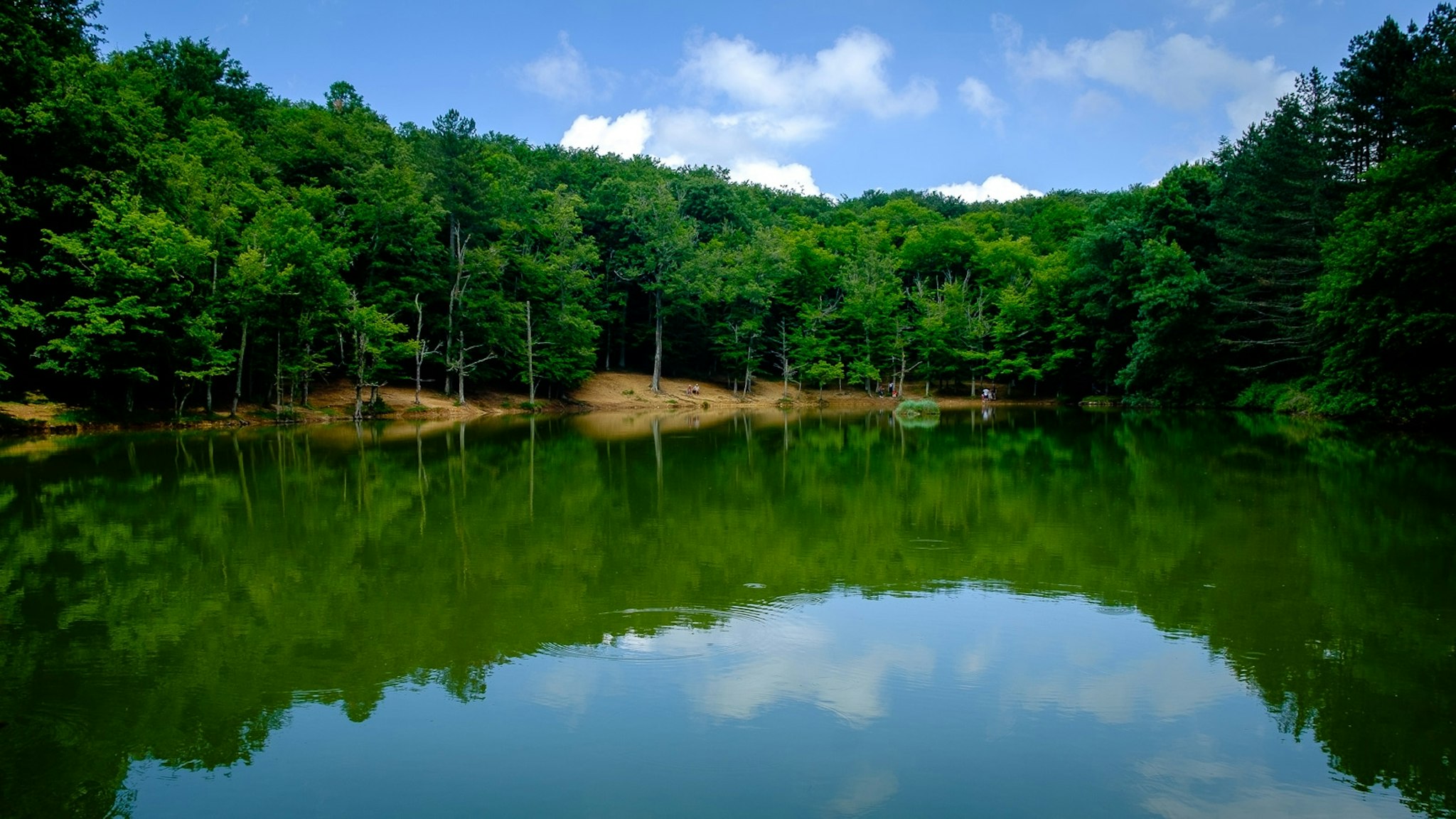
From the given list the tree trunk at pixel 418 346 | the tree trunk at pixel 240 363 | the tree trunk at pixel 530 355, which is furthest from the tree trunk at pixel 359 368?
the tree trunk at pixel 530 355

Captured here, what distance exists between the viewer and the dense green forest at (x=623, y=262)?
24375 mm

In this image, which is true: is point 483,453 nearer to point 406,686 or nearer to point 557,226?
point 406,686

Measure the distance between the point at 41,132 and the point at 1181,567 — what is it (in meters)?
29.4

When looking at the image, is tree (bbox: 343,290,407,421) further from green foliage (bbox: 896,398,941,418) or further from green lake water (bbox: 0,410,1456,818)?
green foliage (bbox: 896,398,941,418)

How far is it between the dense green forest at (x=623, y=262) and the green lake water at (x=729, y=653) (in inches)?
618

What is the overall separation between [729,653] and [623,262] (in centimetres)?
4470

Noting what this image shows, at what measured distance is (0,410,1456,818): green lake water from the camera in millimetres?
3992

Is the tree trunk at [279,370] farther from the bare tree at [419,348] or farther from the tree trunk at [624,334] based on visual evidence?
the tree trunk at [624,334]

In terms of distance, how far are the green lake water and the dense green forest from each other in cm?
1569

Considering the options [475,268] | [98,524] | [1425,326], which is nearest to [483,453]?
[98,524]

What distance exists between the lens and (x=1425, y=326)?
74.5 feet

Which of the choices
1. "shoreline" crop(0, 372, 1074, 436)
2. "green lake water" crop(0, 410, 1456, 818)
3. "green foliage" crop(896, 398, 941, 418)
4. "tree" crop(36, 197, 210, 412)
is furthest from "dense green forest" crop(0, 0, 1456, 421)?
"green lake water" crop(0, 410, 1456, 818)

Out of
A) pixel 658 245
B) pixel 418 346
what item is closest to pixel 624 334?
pixel 658 245

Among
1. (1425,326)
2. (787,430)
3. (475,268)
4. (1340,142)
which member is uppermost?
(1340,142)
